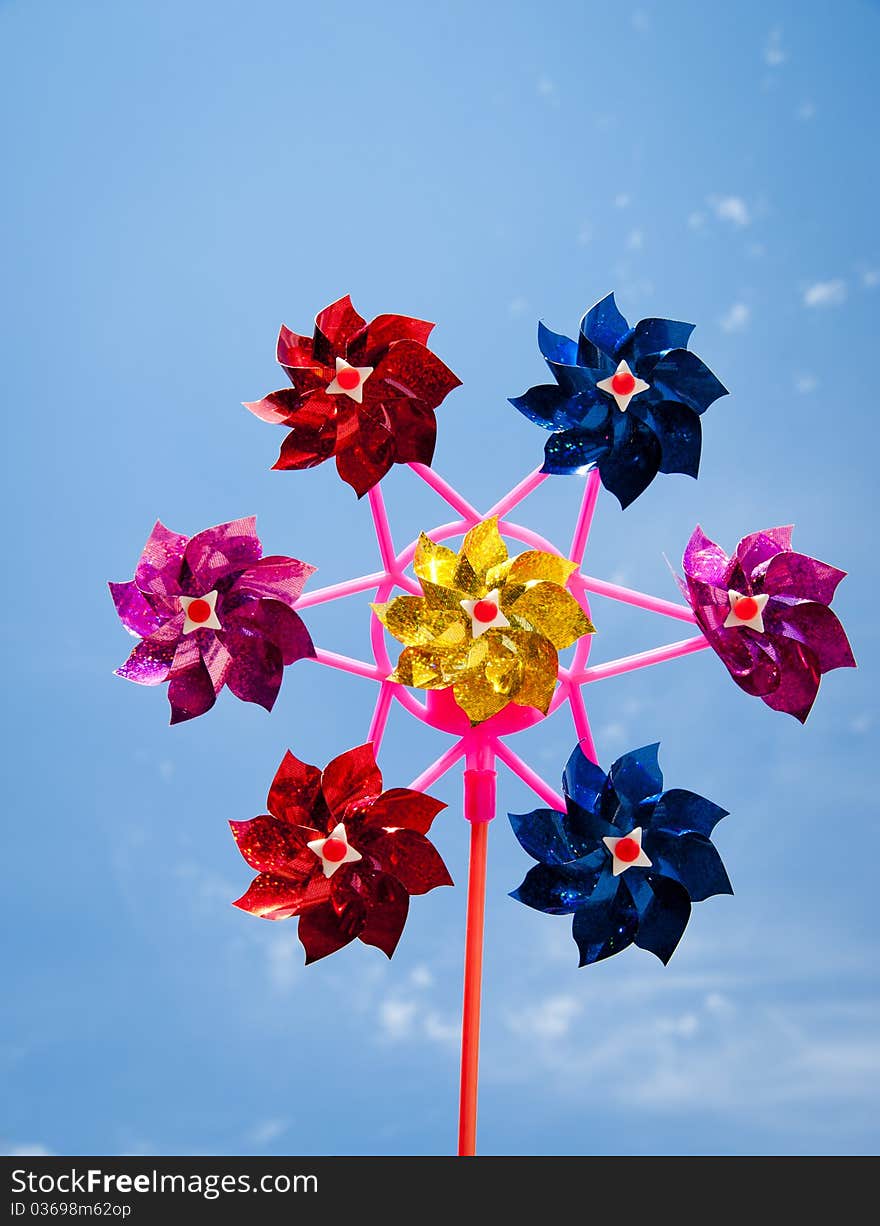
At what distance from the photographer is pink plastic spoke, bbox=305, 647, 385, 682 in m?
2.31

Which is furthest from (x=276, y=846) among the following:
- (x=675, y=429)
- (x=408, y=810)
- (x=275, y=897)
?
(x=675, y=429)

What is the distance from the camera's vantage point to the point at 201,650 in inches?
87.6

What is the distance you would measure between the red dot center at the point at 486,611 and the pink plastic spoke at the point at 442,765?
13.3 inches

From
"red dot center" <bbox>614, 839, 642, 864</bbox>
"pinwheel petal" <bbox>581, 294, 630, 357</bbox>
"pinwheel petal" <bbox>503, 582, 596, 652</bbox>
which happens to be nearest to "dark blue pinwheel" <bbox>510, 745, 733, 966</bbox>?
"red dot center" <bbox>614, 839, 642, 864</bbox>

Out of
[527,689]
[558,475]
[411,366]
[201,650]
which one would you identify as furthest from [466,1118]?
[411,366]

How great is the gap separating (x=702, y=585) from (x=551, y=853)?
563 mm

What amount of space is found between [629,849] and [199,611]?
2.94ft

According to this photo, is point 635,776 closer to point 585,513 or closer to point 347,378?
point 585,513

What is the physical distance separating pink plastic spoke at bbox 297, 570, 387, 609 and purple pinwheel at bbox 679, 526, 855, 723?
0.59m

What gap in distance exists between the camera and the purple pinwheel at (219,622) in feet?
7.29

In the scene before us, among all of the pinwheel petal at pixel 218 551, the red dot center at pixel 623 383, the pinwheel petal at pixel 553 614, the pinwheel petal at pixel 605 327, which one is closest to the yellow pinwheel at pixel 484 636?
the pinwheel petal at pixel 553 614

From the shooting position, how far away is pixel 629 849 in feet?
7.29

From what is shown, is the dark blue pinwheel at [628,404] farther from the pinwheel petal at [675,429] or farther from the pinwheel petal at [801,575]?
the pinwheel petal at [801,575]
